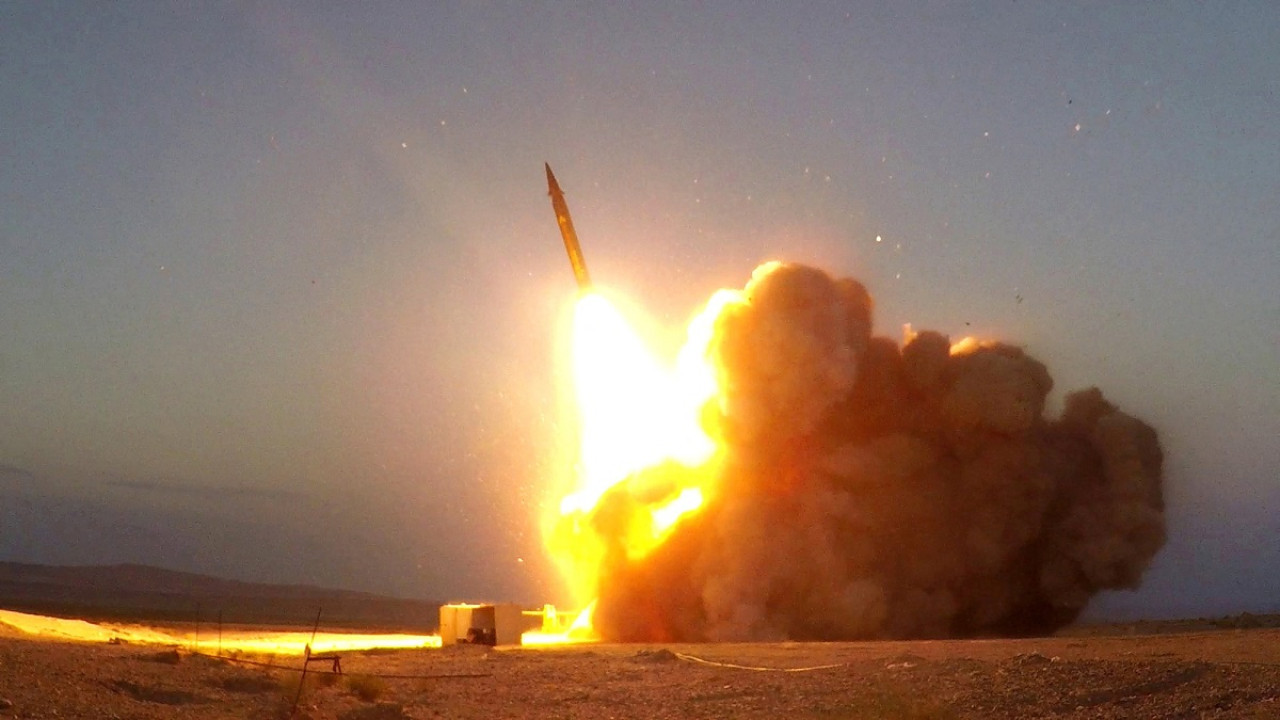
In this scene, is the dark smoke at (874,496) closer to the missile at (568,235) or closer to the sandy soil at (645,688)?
the missile at (568,235)

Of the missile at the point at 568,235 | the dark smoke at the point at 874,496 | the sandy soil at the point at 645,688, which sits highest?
the missile at the point at 568,235

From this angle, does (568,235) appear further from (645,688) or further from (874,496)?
(645,688)

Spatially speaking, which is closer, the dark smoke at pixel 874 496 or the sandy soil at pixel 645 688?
the sandy soil at pixel 645 688

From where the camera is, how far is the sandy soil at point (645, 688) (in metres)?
20.3

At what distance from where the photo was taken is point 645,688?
981 inches

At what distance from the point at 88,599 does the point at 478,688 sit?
3746 inches

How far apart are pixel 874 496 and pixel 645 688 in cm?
2269

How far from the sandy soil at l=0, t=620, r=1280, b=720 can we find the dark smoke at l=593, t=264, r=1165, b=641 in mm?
14140

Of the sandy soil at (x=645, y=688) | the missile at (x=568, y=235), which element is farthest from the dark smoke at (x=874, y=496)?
the sandy soil at (x=645, y=688)

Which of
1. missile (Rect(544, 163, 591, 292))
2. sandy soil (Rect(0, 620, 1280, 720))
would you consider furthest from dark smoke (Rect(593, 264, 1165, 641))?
sandy soil (Rect(0, 620, 1280, 720))

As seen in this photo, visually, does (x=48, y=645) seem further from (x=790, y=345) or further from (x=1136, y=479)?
(x=1136, y=479)

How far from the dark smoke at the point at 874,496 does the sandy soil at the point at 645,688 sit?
1414cm

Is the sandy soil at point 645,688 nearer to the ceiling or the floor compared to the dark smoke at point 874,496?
nearer to the floor

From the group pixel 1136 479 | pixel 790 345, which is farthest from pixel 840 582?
pixel 1136 479
